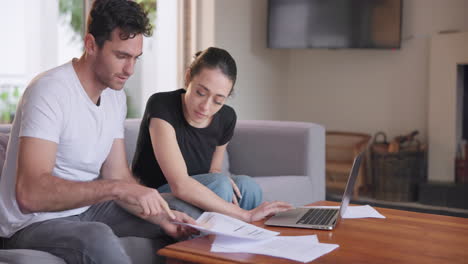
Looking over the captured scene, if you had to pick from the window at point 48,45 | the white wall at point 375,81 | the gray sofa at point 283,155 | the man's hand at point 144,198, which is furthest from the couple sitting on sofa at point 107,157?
the white wall at point 375,81

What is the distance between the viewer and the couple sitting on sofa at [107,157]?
1596 mm

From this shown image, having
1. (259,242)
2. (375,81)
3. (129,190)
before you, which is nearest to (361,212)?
(259,242)

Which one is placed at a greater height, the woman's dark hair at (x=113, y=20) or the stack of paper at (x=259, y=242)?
the woman's dark hair at (x=113, y=20)

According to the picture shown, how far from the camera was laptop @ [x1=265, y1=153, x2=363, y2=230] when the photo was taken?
1.70 metres

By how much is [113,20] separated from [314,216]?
0.81 metres

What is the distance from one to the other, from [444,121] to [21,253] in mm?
3898

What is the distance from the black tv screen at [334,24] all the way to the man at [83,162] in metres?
3.25

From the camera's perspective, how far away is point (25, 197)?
1.60 meters

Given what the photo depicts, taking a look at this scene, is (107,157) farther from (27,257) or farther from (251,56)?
(251,56)

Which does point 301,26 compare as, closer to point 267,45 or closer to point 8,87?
point 267,45

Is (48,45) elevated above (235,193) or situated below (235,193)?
above

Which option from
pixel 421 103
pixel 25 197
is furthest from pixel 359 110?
pixel 25 197

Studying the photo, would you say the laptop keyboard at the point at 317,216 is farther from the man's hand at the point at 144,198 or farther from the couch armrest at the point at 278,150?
the couch armrest at the point at 278,150

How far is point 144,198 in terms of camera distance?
1.52 meters
